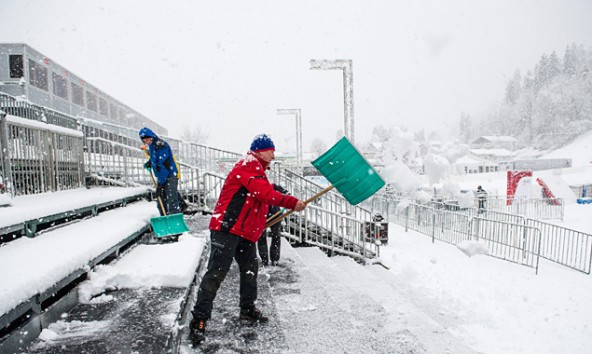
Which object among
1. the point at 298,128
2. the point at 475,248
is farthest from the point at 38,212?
the point at 298,128

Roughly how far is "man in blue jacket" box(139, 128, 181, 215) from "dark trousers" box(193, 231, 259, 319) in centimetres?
266

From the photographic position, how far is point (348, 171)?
11.2 ft

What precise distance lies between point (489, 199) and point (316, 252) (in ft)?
51.2

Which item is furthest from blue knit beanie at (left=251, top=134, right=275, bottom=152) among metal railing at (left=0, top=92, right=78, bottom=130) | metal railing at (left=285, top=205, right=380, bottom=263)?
metal railing at (left=0, top=92, right=78, bottom=130)

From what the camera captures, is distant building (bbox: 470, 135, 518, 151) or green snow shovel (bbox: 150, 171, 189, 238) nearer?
green snow shovel (bbox: 150, 171, 189, 238)

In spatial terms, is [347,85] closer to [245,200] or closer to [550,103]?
[245,200]

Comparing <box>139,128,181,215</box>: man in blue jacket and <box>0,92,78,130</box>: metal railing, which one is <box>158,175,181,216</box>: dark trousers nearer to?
<box>139,128,181,215</box>: man in blue jacket

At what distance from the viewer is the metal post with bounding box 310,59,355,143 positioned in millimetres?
9672

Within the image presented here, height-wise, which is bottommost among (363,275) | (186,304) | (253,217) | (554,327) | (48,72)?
(554,327)

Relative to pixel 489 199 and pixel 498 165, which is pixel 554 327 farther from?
pixel 498 165

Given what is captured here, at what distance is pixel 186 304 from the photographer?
320cm

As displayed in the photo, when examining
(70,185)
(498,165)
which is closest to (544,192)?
(70,185)

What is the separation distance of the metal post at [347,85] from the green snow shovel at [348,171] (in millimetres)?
6464

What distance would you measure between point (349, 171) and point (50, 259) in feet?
9.30
